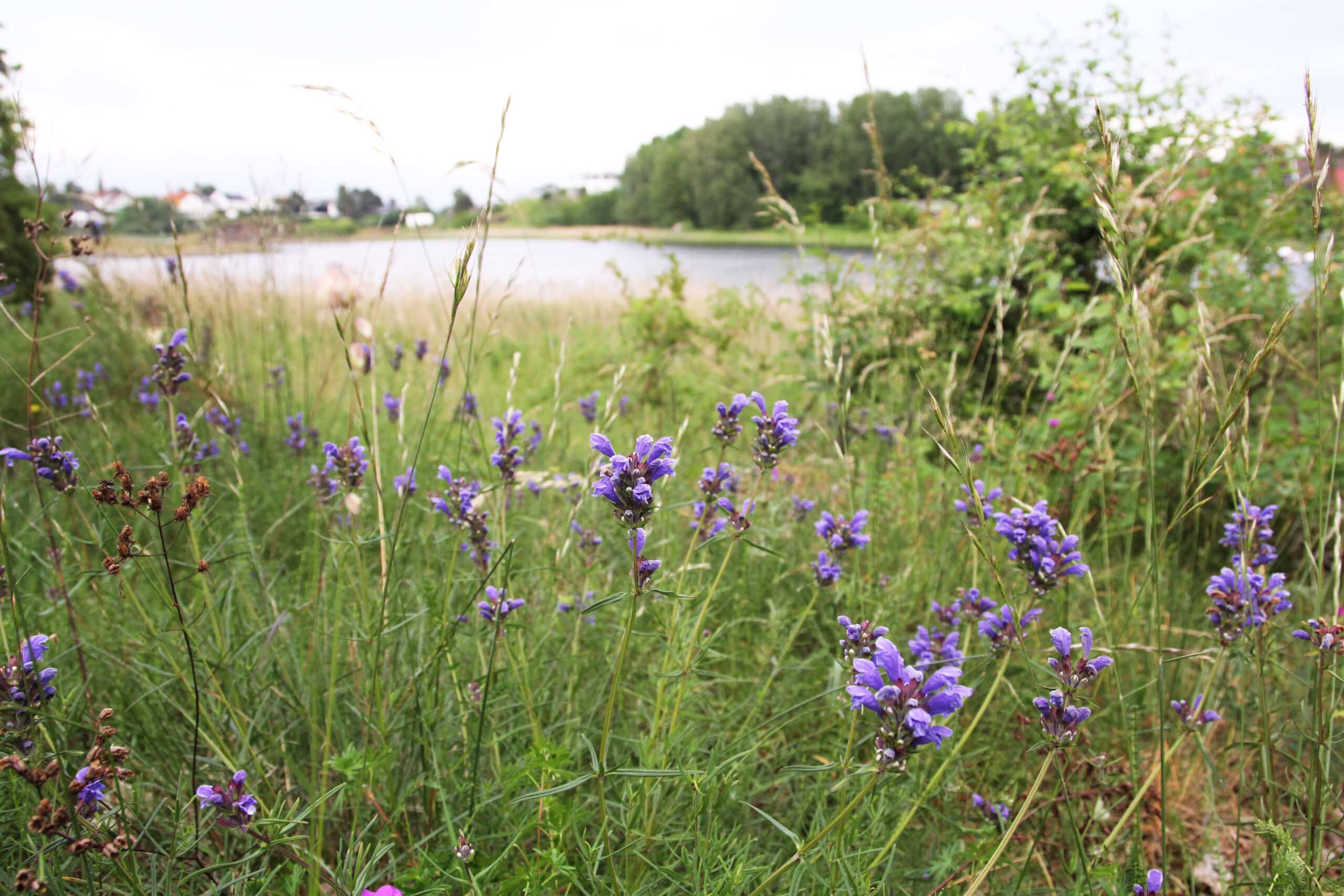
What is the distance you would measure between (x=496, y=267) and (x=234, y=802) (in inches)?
322

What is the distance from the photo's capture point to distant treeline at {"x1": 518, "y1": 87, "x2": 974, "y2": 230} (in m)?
14.9

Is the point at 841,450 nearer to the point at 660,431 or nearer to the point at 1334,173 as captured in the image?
the point at 660,431

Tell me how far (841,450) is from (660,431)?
251cm

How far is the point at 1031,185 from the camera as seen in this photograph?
206 inches

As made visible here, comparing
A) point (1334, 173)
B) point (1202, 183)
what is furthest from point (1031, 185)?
point (1334, 173)

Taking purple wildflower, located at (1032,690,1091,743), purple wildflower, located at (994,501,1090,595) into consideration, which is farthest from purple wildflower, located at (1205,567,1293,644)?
purple wildflower, located at (1032,690,1091,743)

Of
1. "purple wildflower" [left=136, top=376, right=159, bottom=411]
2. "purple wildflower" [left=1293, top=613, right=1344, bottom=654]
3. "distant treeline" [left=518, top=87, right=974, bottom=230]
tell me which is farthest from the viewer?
"distant treeline" [left=518, top=87, right=974, bottom=230]

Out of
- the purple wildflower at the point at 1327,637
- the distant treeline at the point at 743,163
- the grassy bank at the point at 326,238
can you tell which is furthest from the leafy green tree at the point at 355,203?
the distant treeline at the point at 743,163

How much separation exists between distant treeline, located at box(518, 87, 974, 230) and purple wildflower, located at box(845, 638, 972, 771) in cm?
→ 1161

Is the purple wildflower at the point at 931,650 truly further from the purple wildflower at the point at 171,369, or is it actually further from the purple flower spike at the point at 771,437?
the purple wildflower at the point at 171,369

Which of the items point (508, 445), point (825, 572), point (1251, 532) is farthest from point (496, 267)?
point (1251, 532)

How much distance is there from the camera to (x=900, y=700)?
110 centimetres

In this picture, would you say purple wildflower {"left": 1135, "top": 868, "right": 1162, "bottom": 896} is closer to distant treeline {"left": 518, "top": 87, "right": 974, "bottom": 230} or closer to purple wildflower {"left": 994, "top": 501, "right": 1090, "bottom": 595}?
purple wildflower {"left": 994, "top": 501, "right": 1090, "bottom": 595}

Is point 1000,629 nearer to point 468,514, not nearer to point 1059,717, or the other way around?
point 1059,717
